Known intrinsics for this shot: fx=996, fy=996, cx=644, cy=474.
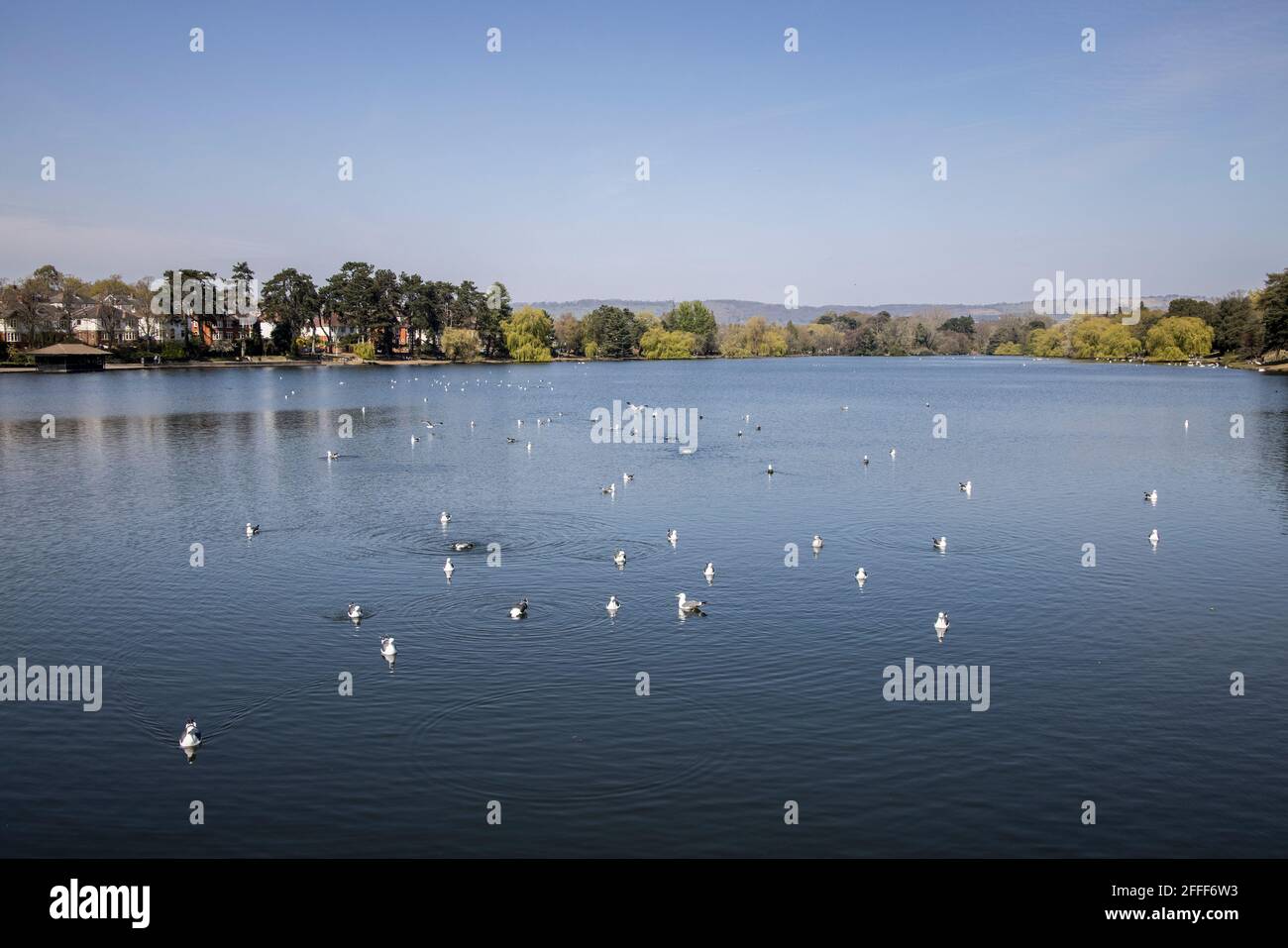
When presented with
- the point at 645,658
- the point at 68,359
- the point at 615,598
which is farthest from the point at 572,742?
the point at 68,359

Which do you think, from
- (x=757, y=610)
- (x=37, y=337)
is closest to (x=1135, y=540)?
(x=757, y=610)

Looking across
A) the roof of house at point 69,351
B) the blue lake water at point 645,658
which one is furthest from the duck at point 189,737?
the roof of house at point 69,351

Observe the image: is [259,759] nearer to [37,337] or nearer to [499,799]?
[499,799]

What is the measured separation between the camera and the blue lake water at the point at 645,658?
19094 millimetres

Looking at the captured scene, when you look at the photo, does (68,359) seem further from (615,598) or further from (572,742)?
(572,742)

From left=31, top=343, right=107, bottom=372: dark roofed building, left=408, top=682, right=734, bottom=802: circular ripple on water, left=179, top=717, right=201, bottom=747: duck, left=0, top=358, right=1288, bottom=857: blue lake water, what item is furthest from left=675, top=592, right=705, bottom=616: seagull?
left=31, top=343, right=107, bottom=372: dark roofed building

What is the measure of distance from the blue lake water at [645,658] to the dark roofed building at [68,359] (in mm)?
127301

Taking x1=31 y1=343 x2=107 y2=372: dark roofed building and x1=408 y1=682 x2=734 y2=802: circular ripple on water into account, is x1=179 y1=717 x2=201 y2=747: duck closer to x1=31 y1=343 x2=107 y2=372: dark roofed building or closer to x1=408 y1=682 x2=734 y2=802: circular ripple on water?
x1=408 y1=682 x2=734 y2=802: circular ripple on water

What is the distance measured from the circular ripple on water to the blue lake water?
0.10m

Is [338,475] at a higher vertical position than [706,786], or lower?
higher

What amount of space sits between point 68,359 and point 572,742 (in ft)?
597

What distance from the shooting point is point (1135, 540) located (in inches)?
1650

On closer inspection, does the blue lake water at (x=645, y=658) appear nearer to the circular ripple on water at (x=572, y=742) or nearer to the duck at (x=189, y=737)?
the circular ripple on water at (x=572, y=742)
